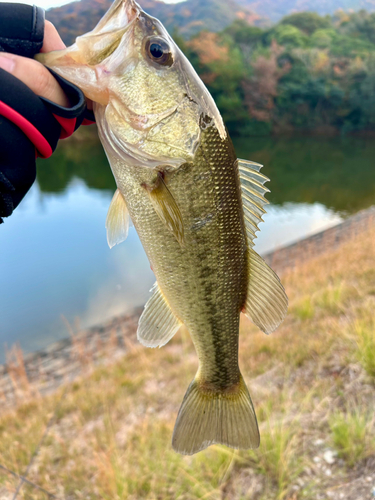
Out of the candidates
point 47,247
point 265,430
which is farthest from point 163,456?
point 47,247

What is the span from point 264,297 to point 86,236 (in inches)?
556

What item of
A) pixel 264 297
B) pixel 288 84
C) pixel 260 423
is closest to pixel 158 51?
pixel 264 297

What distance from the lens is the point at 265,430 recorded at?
311cm

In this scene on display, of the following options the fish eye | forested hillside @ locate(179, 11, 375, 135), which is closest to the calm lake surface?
the fish eye

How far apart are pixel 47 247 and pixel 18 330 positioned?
5.64m

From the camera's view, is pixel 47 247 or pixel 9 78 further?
pixel 47 247

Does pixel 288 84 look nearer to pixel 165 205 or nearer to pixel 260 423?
pixel 260 423

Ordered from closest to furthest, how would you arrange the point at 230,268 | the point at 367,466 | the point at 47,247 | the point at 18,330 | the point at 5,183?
the point at 5,183, the point at 230,268, the point at 367,466, the point at 18,330, the point at 47,247

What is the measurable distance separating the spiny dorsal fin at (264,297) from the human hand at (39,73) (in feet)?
3.21

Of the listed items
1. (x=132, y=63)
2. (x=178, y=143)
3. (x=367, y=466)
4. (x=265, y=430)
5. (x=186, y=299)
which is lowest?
(x=367, y=466)

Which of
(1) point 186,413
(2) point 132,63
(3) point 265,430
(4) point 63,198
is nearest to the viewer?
(2) point 132,63

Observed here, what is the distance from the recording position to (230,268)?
1.52 metres

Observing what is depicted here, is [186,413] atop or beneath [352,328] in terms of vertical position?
beneath

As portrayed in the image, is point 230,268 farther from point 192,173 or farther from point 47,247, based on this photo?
point 47,247
